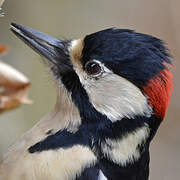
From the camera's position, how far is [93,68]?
2775 mm

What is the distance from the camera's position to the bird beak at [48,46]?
2.72 m

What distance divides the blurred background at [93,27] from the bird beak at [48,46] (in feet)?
7.13

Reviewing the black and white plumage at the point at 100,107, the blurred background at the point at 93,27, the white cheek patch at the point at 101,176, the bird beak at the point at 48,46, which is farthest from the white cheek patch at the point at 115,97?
the blurred background at the point at 93,27

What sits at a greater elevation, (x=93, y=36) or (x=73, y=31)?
(x=93, y=36)

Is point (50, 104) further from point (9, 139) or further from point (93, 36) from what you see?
point (93, 36)

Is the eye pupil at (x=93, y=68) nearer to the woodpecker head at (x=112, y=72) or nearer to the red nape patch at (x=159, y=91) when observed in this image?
the woodpecker head at (x=112, y=72)

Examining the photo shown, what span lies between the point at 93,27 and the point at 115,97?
327 cm

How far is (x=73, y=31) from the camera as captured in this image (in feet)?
19.2

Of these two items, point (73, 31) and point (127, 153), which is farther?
point (73, 31)

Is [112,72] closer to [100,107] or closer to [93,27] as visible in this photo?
[100,107]

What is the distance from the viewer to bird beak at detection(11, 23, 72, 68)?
8.92ft

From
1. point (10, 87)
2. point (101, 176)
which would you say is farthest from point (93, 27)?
point (10, 87)

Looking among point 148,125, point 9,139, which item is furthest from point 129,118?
point 9,139

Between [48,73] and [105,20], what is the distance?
3.36 metres
